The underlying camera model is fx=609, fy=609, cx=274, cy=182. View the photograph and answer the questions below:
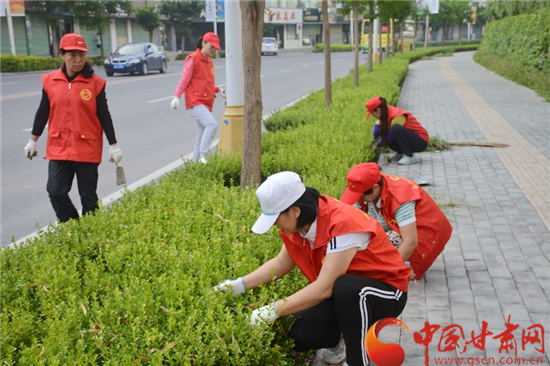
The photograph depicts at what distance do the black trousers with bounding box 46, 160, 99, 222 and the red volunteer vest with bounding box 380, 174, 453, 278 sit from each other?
259 centimetres

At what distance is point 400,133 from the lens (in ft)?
26.8

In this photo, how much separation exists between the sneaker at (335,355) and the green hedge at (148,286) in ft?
0.99

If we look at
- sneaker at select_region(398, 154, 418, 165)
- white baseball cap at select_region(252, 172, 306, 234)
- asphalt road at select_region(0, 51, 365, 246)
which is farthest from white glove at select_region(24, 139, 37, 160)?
sneaker at select_region(398, 154, 418, 165)

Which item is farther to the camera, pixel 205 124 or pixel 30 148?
pixel 205 124

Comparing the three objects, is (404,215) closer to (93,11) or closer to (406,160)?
(406,160)

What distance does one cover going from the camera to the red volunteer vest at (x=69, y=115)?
5195 mm

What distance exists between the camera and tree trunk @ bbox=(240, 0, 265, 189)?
217 inches

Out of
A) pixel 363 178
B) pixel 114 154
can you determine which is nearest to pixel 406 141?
pixel 114 154

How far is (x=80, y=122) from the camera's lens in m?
5.25

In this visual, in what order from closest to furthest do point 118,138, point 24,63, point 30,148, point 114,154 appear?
1. point 30,148
2. point 114,154
3. point 118,138
4. point 24,63

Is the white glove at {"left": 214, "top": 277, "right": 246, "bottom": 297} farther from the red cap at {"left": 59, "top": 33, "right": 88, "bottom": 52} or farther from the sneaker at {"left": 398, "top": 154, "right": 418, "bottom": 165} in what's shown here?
the sneaker at {"left": 398, "top": 154, "right": 418, "bottom": 165}

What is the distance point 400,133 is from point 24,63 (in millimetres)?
25979

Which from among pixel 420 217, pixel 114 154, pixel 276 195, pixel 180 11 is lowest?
pixel 420 217

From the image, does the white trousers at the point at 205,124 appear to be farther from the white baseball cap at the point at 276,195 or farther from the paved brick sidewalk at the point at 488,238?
the white baseball cap at the point at 276,195
